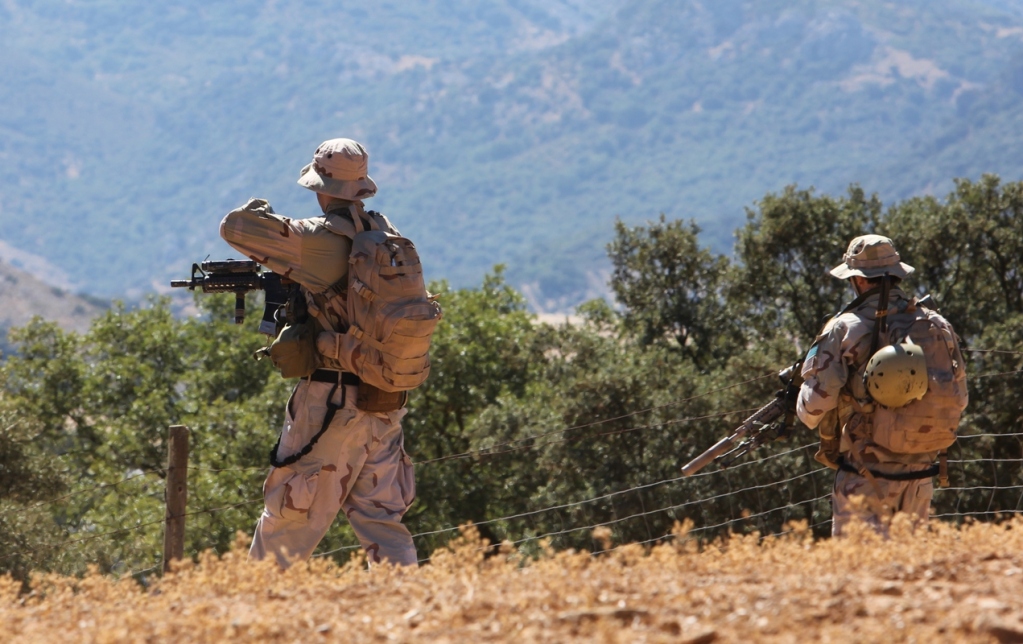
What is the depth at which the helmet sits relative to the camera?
6.55m

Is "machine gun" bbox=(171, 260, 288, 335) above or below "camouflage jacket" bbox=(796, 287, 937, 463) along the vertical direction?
above

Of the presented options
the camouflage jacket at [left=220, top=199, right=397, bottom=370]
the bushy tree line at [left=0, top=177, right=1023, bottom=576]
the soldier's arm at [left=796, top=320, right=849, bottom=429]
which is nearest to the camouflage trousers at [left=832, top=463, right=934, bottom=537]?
the soldier's arm at [left=796, top=320, right=849, bottom=429]

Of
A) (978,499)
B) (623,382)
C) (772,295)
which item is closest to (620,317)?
(772,295)

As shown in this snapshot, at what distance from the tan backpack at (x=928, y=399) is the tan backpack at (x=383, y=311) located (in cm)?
244

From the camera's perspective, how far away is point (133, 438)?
91.6 feet

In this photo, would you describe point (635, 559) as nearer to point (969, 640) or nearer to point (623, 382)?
point (969, 640)

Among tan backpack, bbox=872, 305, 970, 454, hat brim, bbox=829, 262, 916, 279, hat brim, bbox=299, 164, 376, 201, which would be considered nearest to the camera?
hat brim, bbox=299, 164, 376, 201

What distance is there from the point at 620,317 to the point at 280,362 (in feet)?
67.5

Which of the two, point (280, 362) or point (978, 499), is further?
point (978, 499)

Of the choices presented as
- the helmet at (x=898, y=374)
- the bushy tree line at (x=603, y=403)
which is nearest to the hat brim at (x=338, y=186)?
the helmet at (x=898, y=374)

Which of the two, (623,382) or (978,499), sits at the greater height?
(623,382)

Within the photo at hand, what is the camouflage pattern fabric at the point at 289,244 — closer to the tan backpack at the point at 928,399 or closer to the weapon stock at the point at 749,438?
the weapon stock at the point at 749,438

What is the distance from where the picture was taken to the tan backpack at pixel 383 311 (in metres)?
6.24

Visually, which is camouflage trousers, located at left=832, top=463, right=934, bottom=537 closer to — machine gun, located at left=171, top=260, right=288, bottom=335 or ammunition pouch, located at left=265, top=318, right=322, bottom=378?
ammunition pouch, located at left=265, top=318, right=322, bottom=378
